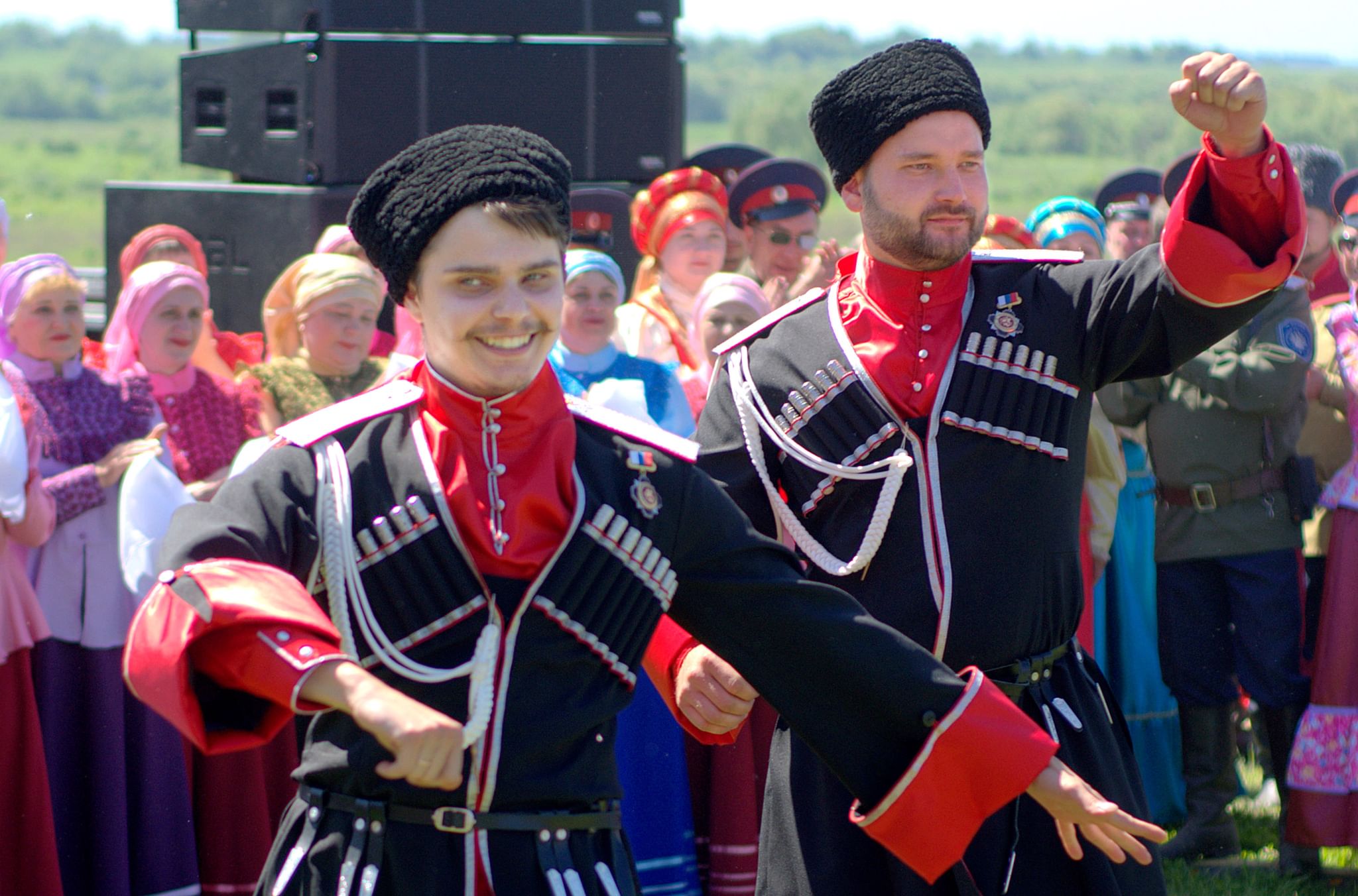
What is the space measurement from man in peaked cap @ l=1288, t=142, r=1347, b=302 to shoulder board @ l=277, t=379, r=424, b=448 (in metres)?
4.49

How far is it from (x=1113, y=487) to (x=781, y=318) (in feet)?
7.74

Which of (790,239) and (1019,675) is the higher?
(790,239)

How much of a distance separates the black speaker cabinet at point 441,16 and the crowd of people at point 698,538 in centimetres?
170

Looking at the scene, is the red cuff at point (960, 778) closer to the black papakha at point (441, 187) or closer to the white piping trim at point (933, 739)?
the white piping trim at point (933, 739)

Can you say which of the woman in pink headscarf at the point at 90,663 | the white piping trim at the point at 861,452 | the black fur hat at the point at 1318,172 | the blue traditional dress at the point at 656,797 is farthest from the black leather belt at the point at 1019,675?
the black fur hat at the point at 1318,172

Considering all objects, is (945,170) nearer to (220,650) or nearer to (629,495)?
(629,495)

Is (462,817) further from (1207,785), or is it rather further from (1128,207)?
(1128,207)

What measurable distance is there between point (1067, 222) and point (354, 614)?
4.09 m

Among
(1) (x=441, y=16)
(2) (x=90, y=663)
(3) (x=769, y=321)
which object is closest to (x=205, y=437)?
(2) (x=90, y=663)

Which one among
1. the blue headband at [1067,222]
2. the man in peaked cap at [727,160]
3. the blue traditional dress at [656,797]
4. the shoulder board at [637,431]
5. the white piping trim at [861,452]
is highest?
the man in peaked cap at [727,160]

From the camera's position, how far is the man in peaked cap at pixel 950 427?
2662 mm

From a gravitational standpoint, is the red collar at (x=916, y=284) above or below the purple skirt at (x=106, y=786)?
above

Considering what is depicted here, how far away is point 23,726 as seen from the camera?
4238 millimetres

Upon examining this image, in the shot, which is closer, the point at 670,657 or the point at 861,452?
the point at 670,657
